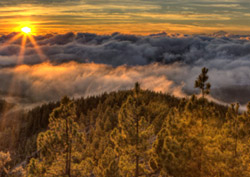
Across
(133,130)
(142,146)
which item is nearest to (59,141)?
(133,130)

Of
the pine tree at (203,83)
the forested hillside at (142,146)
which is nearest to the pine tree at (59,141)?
the forested hillside at (142,146)

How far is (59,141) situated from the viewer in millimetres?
28750

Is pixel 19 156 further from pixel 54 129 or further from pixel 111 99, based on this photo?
pixel 54 129

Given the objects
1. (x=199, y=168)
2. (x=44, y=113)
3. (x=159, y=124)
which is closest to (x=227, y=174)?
(x=199, y=168)

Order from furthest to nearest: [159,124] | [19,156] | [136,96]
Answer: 1. [19,156]
2. [159,124]
3. [136,96]

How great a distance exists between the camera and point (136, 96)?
98.0 ft

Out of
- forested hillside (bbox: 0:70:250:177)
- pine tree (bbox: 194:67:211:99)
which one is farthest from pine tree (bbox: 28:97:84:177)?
pine tree (bbox: 194:67:211:99)

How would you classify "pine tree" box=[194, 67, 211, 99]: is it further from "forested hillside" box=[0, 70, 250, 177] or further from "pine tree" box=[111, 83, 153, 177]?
"pine tree" box=[111, 83, 153, 177]

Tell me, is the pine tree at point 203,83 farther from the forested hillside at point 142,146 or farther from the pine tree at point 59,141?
the pine tree at point 59,141

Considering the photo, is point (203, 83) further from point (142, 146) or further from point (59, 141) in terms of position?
point (59, 141)

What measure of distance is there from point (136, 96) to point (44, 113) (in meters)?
182

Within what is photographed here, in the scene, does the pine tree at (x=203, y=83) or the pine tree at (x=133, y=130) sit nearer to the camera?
the pine tree at (x=133, y=130)

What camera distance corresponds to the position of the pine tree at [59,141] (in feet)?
92.1

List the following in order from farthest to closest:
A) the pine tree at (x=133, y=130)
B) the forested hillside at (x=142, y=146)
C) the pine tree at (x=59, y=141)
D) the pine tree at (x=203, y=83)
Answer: the pine tree at (x=203, y=83)
the pine tree at (x=133, y=130)
the forested hillside at (x=142, y=146)
the pine tree at (x=59, y=141)
